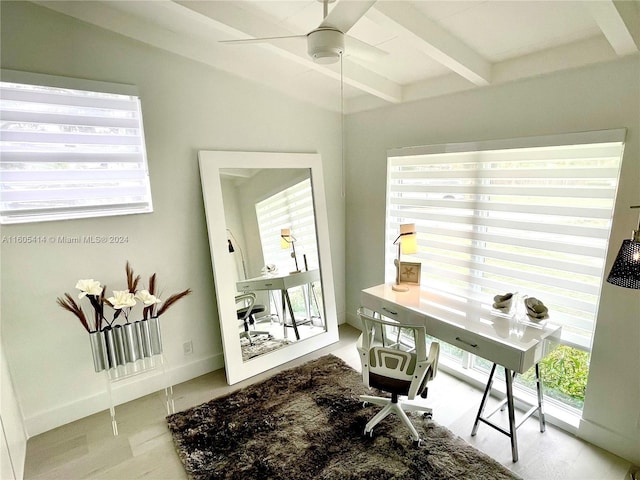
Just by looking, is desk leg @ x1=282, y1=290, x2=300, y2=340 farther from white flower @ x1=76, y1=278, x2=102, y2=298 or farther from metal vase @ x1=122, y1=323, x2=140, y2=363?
white flower @ x1=76, y1=278, x2=102, y2=298

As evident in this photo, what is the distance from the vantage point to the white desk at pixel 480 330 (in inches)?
75.4

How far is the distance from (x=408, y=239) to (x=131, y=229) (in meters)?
2.15

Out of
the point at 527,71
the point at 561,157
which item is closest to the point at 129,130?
the point at 527,71

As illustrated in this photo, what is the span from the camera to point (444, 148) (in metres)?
2.62

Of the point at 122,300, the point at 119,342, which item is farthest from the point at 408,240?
the point at 119,342

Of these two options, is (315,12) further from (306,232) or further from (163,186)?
(306,232)

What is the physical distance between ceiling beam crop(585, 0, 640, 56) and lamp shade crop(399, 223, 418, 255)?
1566mm

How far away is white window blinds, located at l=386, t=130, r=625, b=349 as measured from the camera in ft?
6.46

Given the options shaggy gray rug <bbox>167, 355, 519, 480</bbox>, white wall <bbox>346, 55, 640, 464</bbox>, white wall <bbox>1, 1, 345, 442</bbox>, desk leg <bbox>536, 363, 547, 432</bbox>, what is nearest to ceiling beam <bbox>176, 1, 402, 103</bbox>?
white wall <bbox>1, 1, 345, 442</bbox>

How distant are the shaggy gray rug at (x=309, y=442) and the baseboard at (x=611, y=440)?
2.22ft

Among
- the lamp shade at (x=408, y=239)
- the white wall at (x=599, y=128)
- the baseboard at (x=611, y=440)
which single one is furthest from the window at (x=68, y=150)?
the baseboard at (x=611, y=440)

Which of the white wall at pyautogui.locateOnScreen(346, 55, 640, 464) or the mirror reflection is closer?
the white wall at pyautogui.locateOnScreen(346, 55, 640, 464)

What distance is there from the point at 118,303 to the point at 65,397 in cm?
89

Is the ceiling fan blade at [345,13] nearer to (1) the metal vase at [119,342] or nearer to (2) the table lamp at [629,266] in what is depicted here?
(2) the table lamp at [629,266]
